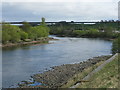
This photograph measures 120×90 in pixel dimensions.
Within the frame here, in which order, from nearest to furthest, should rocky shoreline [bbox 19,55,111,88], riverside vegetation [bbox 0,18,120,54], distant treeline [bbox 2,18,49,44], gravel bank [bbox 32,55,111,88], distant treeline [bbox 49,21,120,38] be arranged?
rocky shoreline [bbox 19,55,111,88], gravel bank [bbox 32,55,111,88], riverside vegetation [bbox 0,18,120,54], distant treeline [bbox 2,18,49,44], distant treeline [bbox 49,21,120,38]

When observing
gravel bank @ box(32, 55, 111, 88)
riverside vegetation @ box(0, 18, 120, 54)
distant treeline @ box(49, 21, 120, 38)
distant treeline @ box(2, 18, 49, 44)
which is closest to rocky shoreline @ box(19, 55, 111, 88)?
gravel bank @ box(32, 55, 111, 88)

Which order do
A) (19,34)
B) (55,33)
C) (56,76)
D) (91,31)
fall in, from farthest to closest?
(55,33), (91,31), (19,34), (56,76)

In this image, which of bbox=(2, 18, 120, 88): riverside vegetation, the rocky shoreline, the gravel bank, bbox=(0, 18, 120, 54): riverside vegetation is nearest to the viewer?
the rocky shoreline

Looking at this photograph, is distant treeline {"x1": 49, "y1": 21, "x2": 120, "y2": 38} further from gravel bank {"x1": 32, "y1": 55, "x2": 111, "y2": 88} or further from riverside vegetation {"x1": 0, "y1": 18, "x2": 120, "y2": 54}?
gravel bank {"x1": 32, "y1": 55, "x2": 111, "y2": 88}

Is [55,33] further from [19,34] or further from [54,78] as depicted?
[54,78]

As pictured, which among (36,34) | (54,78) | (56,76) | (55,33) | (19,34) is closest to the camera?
(54,78)

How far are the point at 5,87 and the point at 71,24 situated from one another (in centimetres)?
4745

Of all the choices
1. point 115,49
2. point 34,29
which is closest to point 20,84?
point 115,49

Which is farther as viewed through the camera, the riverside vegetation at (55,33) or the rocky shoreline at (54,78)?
the riverside vegetation at (55,33)

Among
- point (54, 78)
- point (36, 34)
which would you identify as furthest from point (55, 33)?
point (54, 78)

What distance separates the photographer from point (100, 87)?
13.3 feet

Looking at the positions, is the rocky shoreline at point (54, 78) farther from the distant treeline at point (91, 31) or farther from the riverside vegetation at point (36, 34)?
the distant treeline at point (91, 31)

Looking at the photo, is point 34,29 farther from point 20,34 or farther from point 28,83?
point 28,83

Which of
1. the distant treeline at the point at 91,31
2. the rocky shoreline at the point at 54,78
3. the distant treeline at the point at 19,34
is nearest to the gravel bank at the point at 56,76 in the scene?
the rocky shoreline at the point at 54,78
